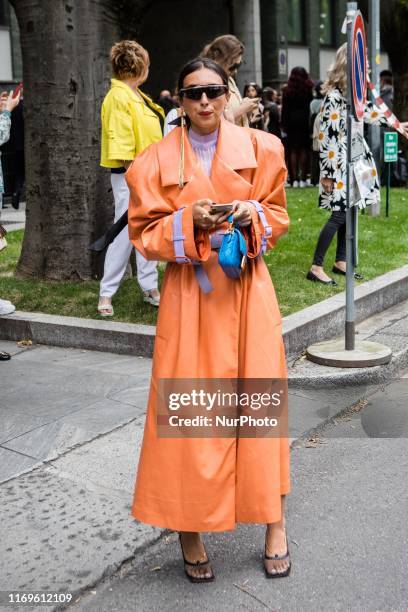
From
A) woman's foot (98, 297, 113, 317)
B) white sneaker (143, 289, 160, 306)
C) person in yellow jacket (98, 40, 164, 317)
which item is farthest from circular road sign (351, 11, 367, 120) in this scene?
woman's foot (98, 297, 113, 317)

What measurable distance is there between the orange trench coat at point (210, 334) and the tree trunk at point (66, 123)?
167 inches

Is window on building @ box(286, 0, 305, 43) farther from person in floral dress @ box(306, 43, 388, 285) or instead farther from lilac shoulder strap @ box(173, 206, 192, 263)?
lilac shoulder strap @ box(173, 206, 192, 263)

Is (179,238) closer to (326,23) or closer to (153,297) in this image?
(153,297)

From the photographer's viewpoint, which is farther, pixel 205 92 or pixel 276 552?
pixel 276 552

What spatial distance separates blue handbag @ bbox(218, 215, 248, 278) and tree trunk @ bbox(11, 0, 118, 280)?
14.8ft

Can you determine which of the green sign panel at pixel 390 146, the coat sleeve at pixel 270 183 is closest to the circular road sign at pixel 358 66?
the coat sleeve at pixel 270 183

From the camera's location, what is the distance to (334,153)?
7.59m

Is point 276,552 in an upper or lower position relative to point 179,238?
lower

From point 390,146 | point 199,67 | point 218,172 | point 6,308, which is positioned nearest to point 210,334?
point 218,172

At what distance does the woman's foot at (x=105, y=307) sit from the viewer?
679 centimetres

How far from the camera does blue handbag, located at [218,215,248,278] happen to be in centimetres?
316

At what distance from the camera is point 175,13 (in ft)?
84.3

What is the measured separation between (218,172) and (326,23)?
2679cm

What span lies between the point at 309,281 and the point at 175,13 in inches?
778
